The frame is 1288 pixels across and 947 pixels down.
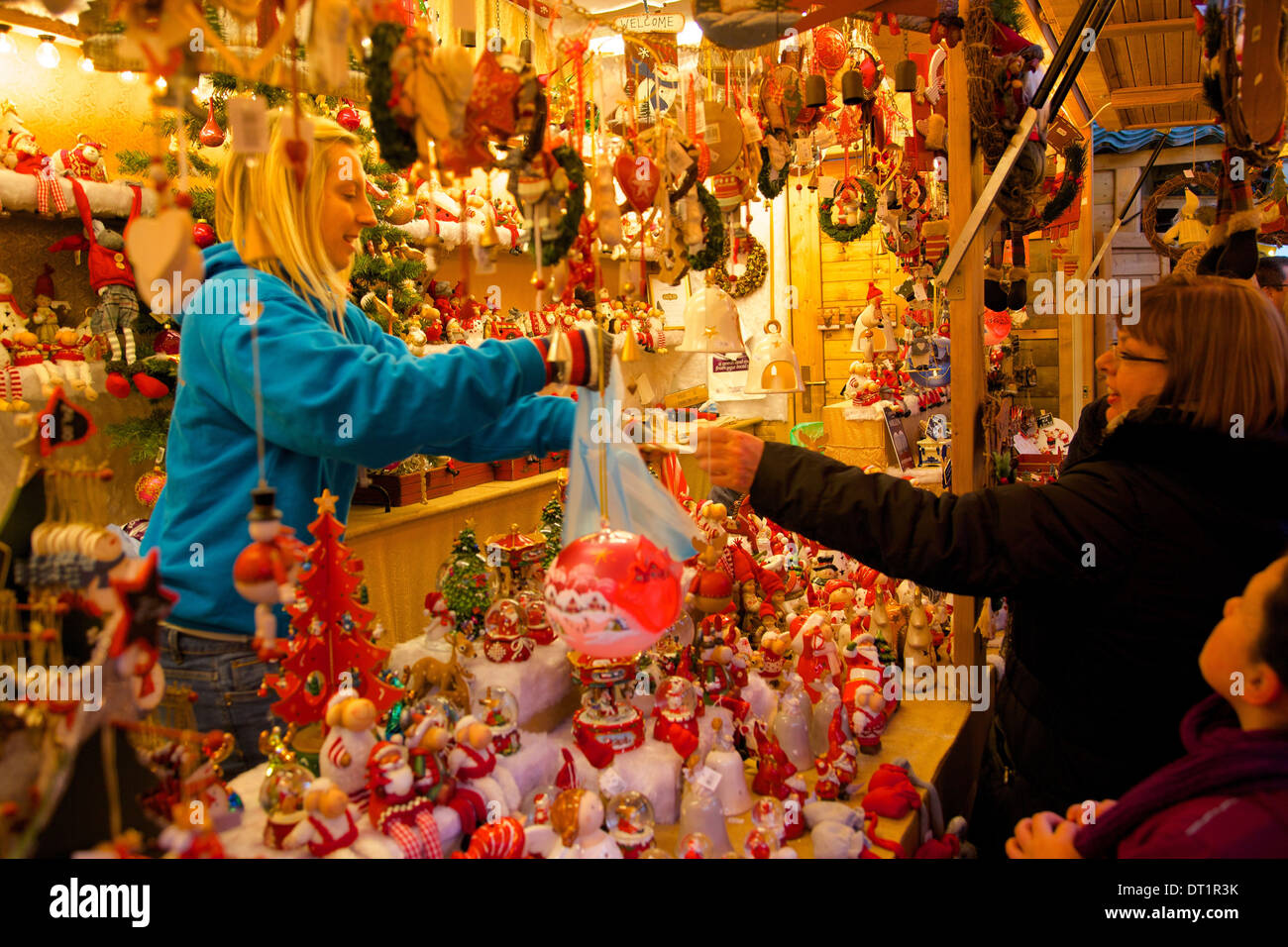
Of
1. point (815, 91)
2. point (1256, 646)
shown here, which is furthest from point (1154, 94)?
point (1256, 646)

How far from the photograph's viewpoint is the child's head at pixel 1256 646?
38.6 inches

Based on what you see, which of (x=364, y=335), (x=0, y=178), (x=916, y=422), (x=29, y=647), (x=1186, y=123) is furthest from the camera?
(x=1186, y=123)

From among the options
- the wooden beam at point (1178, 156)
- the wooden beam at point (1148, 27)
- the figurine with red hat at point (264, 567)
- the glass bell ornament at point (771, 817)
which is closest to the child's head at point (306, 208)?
the figurine with red hat at point (264, 567)

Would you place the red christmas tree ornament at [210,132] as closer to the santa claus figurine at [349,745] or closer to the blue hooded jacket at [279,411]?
the blue hooded jacket at [279,411]

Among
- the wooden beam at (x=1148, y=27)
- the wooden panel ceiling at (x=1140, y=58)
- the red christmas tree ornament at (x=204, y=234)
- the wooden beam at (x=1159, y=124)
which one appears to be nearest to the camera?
the red christmas tree ornament at (x=204, y=234)

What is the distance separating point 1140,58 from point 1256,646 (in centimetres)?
501

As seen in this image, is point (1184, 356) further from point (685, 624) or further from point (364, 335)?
point (364, 335)

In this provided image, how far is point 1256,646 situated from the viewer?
100cm

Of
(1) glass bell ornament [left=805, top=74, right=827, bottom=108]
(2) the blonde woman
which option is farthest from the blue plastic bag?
(1) glass bell ornament [left=805, top=74, right=827, bottom=108]

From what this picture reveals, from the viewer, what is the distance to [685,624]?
1884 mm

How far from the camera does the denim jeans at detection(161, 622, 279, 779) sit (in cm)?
142

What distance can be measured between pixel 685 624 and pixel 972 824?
0.72 m

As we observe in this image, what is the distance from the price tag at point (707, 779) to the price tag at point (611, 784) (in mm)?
123

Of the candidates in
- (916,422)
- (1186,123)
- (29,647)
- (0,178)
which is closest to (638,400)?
(29,647)
